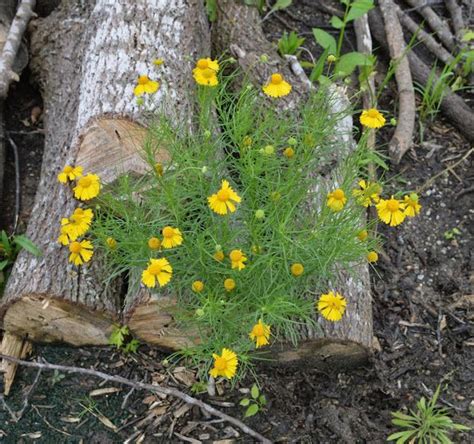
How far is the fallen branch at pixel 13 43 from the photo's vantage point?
128 inches

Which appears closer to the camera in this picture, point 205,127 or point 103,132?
point 205,127

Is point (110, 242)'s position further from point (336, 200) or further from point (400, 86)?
point (400, 86)

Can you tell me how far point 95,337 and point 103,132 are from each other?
846 mm

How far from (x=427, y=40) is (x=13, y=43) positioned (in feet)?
8.16

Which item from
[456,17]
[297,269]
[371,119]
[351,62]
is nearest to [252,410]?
[297,269]

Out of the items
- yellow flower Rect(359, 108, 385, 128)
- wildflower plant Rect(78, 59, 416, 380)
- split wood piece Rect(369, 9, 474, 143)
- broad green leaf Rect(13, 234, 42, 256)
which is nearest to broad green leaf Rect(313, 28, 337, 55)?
split wood piece Rect(369, 9, 474, 143)

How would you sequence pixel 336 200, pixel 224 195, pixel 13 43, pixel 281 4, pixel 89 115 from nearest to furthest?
pixel 224 195 → pixel 336 200 → pixel 89 115 → pixel 13 43 → pixel 281 4

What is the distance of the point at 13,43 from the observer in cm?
336

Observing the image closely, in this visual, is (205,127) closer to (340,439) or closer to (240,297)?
(240,297)

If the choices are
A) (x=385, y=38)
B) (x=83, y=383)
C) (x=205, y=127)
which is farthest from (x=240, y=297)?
(x=385, y=38)

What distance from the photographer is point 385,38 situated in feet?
12.9

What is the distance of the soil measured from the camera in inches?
97.6

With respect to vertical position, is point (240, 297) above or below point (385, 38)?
below

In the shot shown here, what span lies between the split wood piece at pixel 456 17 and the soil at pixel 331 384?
147 cm
